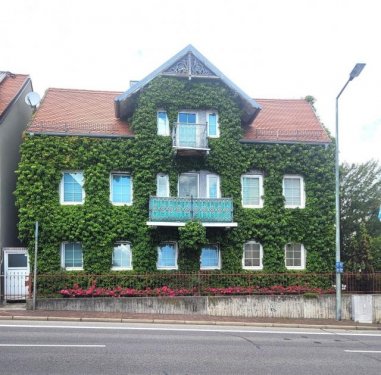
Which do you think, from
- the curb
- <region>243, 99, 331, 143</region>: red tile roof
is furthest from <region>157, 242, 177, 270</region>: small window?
<region>243, 99, 331, 143</region>: red tile roof

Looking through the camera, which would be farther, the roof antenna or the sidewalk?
the roof antenna

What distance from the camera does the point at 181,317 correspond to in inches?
723

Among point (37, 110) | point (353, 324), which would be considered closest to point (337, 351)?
point (353, 324)

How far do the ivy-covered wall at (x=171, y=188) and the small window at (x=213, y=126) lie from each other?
313 millimetres

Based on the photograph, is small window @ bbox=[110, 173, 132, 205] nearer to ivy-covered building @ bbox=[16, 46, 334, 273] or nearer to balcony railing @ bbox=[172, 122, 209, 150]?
ivy-covered building @ bbox=[16, 46, 334, 273]

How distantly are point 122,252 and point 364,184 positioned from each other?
2090 cm

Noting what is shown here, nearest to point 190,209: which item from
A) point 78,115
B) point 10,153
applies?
point 78,115

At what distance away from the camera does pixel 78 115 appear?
80.9 feet

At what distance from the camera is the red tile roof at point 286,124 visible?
24812 mm

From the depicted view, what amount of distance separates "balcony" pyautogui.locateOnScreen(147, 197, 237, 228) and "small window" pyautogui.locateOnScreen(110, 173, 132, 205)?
4.70 ft

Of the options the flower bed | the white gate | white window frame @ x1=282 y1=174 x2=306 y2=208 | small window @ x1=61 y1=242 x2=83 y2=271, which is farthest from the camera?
white window frame @ x1=282 y1=174 x2=306 y2=208

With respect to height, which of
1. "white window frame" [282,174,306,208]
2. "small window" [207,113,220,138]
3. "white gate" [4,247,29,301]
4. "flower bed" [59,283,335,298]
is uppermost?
"small window" [207,113,220,138]

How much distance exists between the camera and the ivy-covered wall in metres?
22.3

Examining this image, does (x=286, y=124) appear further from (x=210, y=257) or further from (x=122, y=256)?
(x=122, y=256)
